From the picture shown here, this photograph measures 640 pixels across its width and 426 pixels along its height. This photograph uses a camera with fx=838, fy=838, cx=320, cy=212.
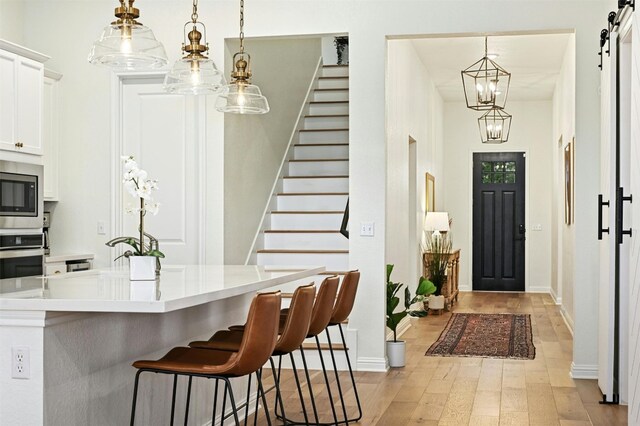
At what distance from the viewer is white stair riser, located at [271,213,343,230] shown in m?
8.06

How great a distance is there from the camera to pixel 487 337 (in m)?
8.29

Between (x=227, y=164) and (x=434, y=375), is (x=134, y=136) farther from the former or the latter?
(x=434, y=375)

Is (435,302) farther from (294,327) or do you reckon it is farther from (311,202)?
(294,327)

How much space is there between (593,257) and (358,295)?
1720 millimetres

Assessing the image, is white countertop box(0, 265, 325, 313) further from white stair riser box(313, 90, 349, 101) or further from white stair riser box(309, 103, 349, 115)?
white stair riser box(313, 90, 349, 101)

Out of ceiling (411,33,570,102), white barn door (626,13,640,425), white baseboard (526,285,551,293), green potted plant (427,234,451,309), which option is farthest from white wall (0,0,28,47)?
white baseboard (526,285,551,293)

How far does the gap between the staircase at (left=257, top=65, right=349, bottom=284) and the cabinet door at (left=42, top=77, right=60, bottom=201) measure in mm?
1961

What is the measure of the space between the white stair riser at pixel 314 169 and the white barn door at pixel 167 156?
9.02 ft

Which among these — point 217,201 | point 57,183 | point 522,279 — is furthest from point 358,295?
point 522,279

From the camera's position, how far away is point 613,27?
16.9ft

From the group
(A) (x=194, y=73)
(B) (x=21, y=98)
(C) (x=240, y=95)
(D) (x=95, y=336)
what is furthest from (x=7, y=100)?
(D) (x=95, y=336)

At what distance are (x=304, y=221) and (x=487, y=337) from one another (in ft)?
7.04

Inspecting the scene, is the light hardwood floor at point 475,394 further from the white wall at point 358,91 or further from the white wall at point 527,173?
the white wall at point 527,173

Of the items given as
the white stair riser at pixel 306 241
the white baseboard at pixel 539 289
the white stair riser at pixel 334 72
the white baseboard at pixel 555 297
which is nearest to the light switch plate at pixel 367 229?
the white stair riser at pixel 306 241
